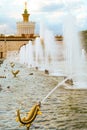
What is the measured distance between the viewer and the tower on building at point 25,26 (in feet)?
405

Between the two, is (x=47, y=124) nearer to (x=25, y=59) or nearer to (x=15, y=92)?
(x=15, y=92)

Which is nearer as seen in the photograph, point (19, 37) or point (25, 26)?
point (19, 37)

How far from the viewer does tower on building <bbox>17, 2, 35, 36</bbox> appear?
123438mm

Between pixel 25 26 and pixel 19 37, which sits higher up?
pixel 25 26

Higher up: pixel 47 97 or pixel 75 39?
pixel 75 39

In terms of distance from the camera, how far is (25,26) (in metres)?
124

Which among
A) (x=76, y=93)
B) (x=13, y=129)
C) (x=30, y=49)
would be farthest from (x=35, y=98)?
(x=30, y=49)

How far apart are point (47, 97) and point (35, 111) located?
22.5 feet

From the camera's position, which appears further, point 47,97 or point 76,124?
point 47,97

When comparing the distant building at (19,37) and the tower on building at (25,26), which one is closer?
the distant building at (19,37)

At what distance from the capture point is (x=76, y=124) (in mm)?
14539

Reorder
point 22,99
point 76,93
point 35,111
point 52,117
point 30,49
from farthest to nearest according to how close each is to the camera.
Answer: point 30,49 < point 76,93 < point 22,99 < point 52,117 < point 35,111

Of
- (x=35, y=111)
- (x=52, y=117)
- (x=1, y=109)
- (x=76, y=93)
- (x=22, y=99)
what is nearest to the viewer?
(x=35, y=111)

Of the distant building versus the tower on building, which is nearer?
the distant building
